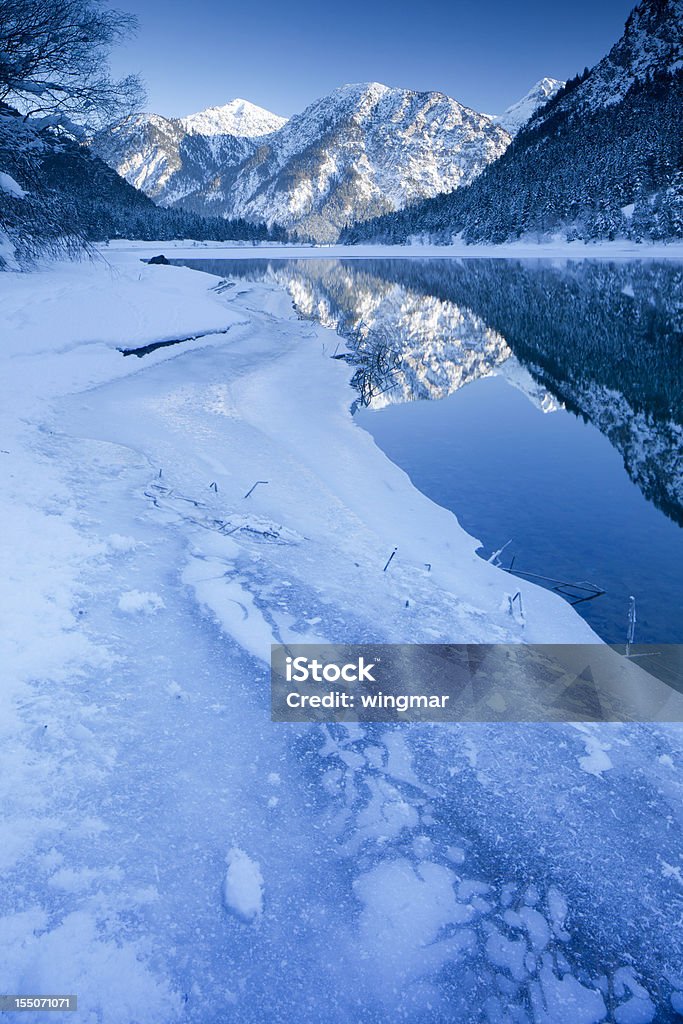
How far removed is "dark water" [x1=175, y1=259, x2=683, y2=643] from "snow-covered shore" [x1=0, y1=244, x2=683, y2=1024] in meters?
1.34

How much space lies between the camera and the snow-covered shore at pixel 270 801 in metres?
2.07

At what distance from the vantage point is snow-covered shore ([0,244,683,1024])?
81.4 inches

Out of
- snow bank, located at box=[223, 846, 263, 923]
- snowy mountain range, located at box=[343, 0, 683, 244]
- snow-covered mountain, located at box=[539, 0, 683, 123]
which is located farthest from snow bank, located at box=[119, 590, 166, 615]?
snow-covered mountain, located at box=[539, 0, 683, 123]

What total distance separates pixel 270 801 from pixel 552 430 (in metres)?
10.1

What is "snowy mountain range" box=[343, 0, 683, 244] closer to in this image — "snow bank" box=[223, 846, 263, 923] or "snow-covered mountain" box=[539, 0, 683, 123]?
"snow-covered mountain" box=[539, 0, 683, 123]

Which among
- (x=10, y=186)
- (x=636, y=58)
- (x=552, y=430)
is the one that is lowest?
(x=552, y=430)

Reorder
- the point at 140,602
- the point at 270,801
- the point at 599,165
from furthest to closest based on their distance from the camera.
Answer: the point at 599,165 → the point at 140,602 → the point at 270,801

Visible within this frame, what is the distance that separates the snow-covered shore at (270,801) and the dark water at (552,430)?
1.34 meters

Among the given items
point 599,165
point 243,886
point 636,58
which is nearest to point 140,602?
point 243,886

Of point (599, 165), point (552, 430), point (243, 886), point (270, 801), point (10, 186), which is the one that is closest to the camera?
point (243, 886)

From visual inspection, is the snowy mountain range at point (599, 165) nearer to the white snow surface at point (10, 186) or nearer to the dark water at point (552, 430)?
the dark water at point (552, 430)

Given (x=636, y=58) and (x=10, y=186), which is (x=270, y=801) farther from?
(x=636, y=58)

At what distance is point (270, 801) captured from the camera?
2.71m

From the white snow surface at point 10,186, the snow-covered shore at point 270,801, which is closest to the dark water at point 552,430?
the snow-covered shore at point 270,801
